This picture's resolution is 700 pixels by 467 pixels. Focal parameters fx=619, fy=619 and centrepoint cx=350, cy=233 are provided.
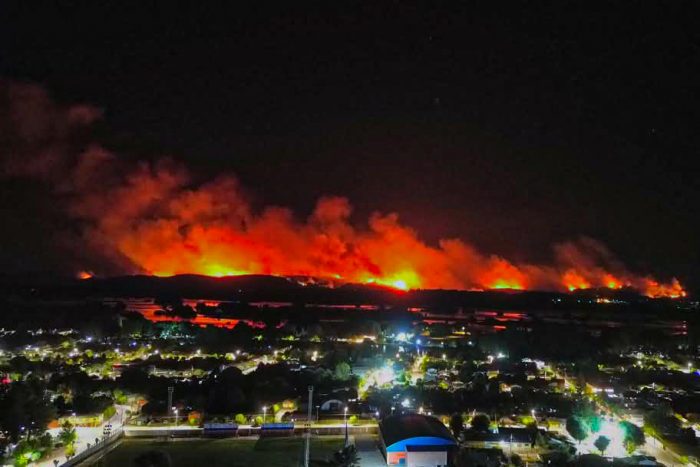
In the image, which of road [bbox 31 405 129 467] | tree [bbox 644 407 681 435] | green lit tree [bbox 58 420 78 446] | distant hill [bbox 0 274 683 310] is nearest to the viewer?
road [bbox 31 405 129 467]

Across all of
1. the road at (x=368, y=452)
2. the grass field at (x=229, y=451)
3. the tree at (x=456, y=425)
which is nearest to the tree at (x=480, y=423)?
the tree at (x=456, y=425)

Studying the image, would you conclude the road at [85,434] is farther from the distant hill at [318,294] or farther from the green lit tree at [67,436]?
the distant hill at [318,294]

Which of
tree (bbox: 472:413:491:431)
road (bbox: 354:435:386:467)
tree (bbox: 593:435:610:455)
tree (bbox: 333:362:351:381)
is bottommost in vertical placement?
road (bbox: 354:435:386:467)

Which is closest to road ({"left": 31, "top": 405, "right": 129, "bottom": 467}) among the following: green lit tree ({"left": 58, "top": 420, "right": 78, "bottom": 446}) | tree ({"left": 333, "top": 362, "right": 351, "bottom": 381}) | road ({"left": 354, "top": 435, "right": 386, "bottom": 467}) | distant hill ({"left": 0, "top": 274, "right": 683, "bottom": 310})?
green lit tree ({"left": 58, "top": 420, "right": 78, "bottom": 446})

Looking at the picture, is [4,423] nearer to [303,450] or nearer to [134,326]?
[303,450]

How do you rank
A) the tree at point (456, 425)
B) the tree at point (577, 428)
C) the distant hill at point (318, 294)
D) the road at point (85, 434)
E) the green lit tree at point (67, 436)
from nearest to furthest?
1. the road at point (85, 434)
2. the green lit tree at point (67, 436)
3. the tree at point (577, 428)
4. the tree at point (456, 425)
5. the distant hill at point (318, 294)

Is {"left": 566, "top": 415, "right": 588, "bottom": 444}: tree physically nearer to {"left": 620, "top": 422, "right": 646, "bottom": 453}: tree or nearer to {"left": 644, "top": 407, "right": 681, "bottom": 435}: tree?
{"left": 620, "top": 422, "right": 646, "bottom": 453}: tree
